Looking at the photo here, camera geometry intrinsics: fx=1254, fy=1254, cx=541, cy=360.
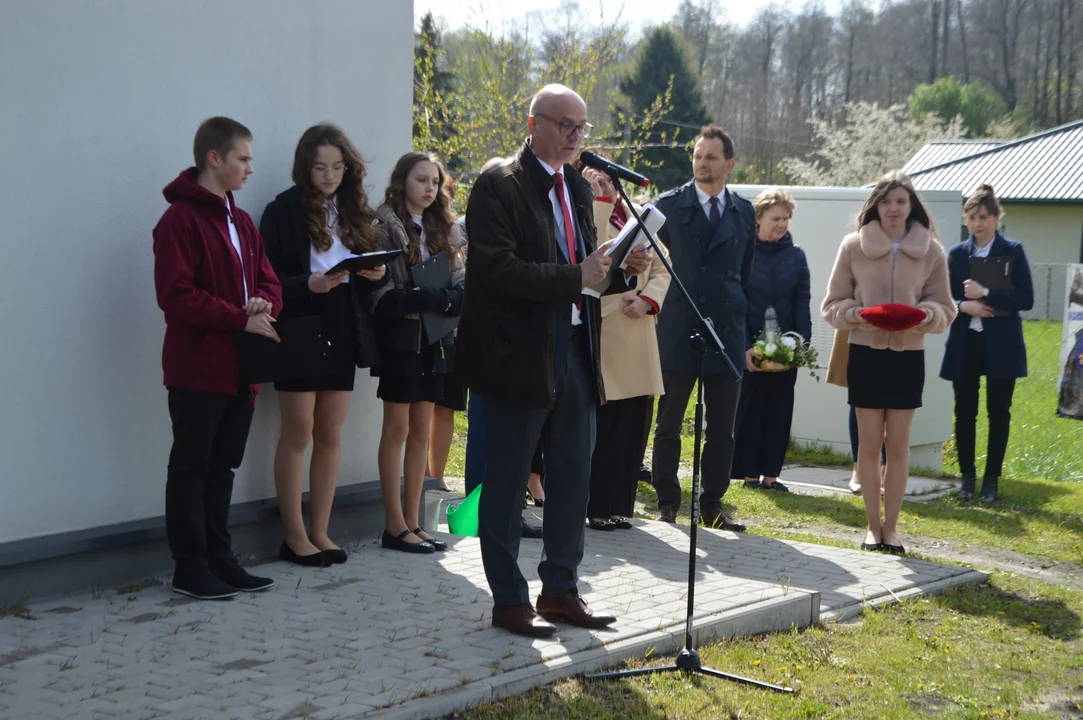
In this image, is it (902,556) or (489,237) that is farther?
(902,556)

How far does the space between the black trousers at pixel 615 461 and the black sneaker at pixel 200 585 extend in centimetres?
267

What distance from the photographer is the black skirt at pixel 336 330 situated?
242 inches

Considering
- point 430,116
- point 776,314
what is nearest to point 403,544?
point 776,314

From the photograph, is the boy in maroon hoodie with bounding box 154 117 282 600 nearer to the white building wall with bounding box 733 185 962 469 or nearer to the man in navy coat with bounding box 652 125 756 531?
the man in navy coat with bounding box 652 125 756 531

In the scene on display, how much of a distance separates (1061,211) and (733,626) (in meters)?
43.5

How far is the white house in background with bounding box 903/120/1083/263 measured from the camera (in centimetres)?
4272

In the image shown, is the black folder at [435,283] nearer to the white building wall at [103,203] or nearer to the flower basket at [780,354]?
the white building wall at [103,203]

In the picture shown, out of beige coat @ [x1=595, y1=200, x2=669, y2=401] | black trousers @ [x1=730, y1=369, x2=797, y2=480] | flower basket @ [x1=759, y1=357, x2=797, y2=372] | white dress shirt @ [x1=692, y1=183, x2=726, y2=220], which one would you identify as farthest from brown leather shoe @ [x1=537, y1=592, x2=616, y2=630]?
black trousers @ [x1=730, y1=369, x2=797, y2=480]

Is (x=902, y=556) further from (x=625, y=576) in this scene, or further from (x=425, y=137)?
(x=425, y=137)

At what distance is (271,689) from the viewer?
426 centimetres

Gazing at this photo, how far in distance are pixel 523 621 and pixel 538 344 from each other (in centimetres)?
110

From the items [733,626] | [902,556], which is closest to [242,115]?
[733,626]

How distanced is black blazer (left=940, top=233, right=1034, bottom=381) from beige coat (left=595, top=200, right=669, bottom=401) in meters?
2.93

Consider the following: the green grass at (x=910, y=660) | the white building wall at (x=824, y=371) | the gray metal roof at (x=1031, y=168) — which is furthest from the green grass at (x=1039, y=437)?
the gray metal roof at (x=1031, y=168)
